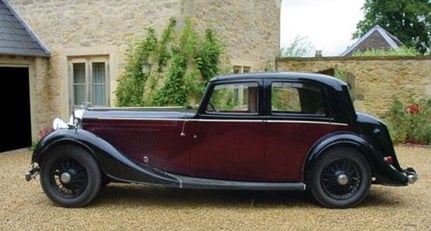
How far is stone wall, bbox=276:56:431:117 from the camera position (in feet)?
40.3

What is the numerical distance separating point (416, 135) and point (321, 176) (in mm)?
7649

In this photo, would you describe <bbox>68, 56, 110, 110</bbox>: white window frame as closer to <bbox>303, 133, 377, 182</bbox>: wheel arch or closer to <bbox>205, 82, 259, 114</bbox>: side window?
<bbox>205, 82, 259, 114</bbox>: side window

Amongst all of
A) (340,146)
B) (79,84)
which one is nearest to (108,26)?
(79,84)

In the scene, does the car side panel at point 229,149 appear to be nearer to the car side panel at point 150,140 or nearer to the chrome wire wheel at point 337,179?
the car side panel at point 150,140

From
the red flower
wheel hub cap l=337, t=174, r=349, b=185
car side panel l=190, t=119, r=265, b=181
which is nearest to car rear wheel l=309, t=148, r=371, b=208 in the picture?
wheel hub cap l=337, t=174, r=349, b=185

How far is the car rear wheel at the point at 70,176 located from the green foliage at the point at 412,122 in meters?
8.97

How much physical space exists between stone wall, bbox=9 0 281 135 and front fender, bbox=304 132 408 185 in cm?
510

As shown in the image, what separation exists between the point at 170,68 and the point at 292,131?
14.8ft

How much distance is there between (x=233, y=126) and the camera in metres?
5.49

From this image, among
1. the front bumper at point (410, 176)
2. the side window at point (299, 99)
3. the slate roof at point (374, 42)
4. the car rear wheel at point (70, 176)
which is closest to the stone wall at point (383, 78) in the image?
the front bumper at point (410, 176)

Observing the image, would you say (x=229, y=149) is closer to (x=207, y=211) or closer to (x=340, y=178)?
(x=207, y=211)

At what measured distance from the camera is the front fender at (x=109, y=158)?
5.47 m

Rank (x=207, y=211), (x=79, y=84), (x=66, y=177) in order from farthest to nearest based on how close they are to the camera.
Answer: (x=79, y=84), (x=66, y=177), (x=207, y=211)

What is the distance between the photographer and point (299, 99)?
5629 millimetres
